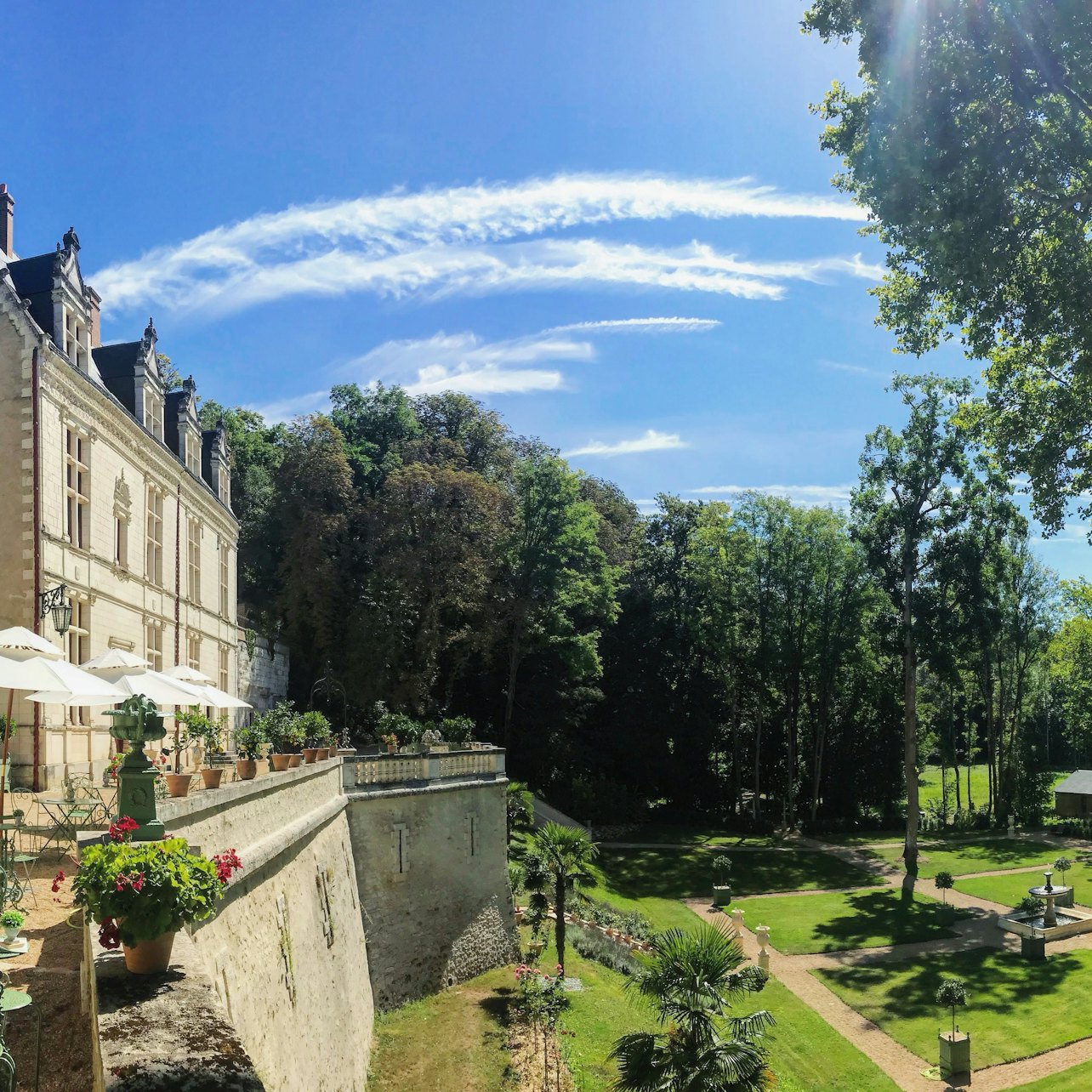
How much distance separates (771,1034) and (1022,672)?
34.0 m

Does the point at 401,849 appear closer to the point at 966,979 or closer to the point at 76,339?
the point at 76,339

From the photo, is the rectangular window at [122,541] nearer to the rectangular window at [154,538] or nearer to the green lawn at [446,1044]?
the rectangular window at [154,538]

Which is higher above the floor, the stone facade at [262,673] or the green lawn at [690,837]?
the stone facade at [262,673]

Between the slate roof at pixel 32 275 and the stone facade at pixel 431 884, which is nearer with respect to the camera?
the stone facade at pixel 431 884

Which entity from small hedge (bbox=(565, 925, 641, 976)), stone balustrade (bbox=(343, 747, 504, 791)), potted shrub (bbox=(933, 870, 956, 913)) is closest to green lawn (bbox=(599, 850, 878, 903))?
potted shrub (bbox=(933, 870, 956, 913))

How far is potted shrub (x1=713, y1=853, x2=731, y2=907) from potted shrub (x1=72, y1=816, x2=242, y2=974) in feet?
87.9

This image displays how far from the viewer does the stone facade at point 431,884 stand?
18.8m

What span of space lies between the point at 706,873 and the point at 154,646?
2083 cm

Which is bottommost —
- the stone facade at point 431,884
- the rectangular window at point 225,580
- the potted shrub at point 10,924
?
the stone facade at point 431,884

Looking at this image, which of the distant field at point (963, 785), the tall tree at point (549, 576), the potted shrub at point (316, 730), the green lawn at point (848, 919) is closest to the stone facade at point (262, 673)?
the tall tree at point (549, 576)

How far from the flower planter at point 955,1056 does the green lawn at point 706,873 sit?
13130mm

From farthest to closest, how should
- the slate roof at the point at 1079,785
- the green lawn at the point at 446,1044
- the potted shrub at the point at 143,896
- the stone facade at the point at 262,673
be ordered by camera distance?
the slate roof at the point at 1079,785 → the stone facade at the point at 262,673 → the green lawn at the point at 446,1044 → the potted shrub at the point at 143,896

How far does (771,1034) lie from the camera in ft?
66.1

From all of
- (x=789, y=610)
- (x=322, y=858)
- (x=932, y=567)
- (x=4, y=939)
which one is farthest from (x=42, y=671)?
(x=789, y=610)
